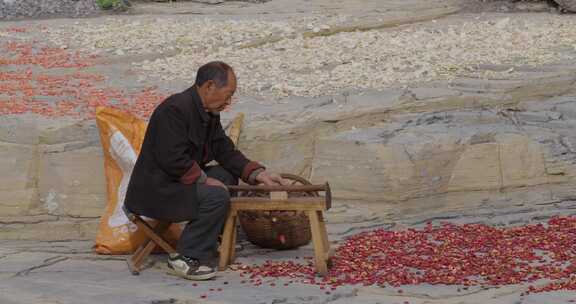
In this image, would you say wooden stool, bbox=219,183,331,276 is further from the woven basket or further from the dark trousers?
the woven basket

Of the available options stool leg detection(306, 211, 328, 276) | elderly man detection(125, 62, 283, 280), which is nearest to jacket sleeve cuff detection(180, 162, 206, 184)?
elderly man detection(125, 62, 283, 280)

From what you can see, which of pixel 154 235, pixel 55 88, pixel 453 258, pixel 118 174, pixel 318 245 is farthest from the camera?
pixel 55 88

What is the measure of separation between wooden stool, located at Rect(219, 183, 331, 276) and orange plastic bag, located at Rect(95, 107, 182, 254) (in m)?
0.55

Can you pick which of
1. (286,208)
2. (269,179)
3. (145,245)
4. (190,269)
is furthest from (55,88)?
(286,208)

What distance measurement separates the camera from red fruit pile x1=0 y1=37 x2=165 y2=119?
808cm

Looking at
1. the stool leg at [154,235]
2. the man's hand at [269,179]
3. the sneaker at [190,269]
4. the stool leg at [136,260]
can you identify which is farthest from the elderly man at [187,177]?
the man's hand at [269,179]

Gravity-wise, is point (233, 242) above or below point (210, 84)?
below

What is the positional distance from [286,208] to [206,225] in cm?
47

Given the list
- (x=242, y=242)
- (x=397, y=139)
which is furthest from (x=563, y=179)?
(x=242, y=242)

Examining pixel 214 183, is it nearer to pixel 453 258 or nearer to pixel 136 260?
pixel 136 260

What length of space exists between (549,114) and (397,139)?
127 cm

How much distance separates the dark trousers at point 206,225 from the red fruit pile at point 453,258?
28 centimetres

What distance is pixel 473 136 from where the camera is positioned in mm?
7547

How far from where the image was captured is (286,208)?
6141 mm
